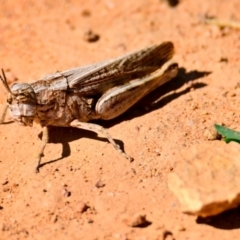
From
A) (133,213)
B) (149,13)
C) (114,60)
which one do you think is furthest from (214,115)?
(149,13)

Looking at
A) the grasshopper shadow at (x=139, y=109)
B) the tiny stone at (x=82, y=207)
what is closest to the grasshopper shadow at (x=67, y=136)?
the grasshopper shadow at (x=139, y=109)

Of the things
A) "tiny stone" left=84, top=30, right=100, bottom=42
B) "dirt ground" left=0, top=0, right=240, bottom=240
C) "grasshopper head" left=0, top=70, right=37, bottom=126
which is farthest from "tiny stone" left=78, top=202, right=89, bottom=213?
"tiny stone" left=84, top=30, right=100, bottom=42

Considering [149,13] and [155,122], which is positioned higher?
[149,13]

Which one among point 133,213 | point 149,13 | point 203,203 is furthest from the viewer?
point 149,13

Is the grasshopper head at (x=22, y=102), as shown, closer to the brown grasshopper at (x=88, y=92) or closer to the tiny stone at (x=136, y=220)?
the brown grasshopper at (x=88, y=92)

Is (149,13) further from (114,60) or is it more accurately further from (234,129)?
(234,129)

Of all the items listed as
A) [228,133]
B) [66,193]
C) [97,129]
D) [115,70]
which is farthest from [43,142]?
[228,133]

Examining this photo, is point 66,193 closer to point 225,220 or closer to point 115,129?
point 115,129
